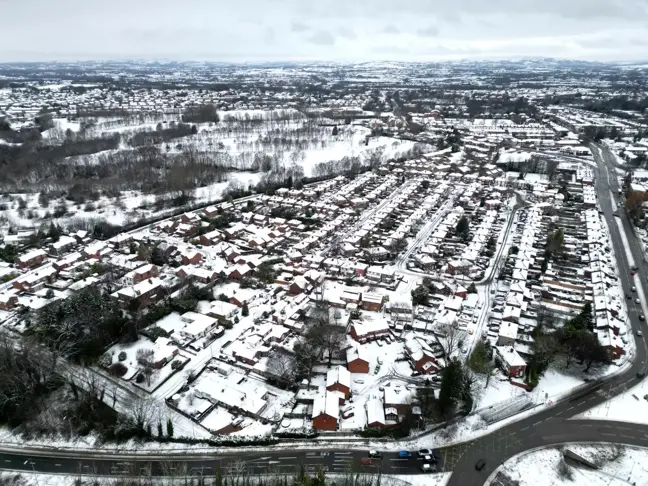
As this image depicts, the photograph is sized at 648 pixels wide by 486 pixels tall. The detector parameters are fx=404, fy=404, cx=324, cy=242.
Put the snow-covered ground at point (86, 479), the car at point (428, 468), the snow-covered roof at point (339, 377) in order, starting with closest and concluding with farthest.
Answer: the snow-covered ground at point (86, 479) < the car at point (428, 468) < the snow-covered roof at point (339, 377)

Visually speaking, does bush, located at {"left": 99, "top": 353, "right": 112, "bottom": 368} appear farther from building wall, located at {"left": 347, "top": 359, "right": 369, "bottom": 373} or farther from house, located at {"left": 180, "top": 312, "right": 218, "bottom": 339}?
building wall, located at {"left": 347, "top": 359, "right": 369, "bottom": 373}

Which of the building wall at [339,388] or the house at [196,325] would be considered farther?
the house at [196,325]

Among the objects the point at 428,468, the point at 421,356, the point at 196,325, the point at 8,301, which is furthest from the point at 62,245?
the point at 428,468

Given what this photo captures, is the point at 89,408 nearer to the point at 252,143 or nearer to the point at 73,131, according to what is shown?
the point at 252,143

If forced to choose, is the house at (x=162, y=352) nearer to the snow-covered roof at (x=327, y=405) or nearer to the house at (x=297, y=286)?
the snow-covered roof at (x=327, y=405)

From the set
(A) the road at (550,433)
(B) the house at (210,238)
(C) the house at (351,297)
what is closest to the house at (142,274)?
(B) the house at (210,238)

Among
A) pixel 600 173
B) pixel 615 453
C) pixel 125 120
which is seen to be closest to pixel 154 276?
pixel 615 453

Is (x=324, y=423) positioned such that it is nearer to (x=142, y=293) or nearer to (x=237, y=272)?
(x=237, y=272)
